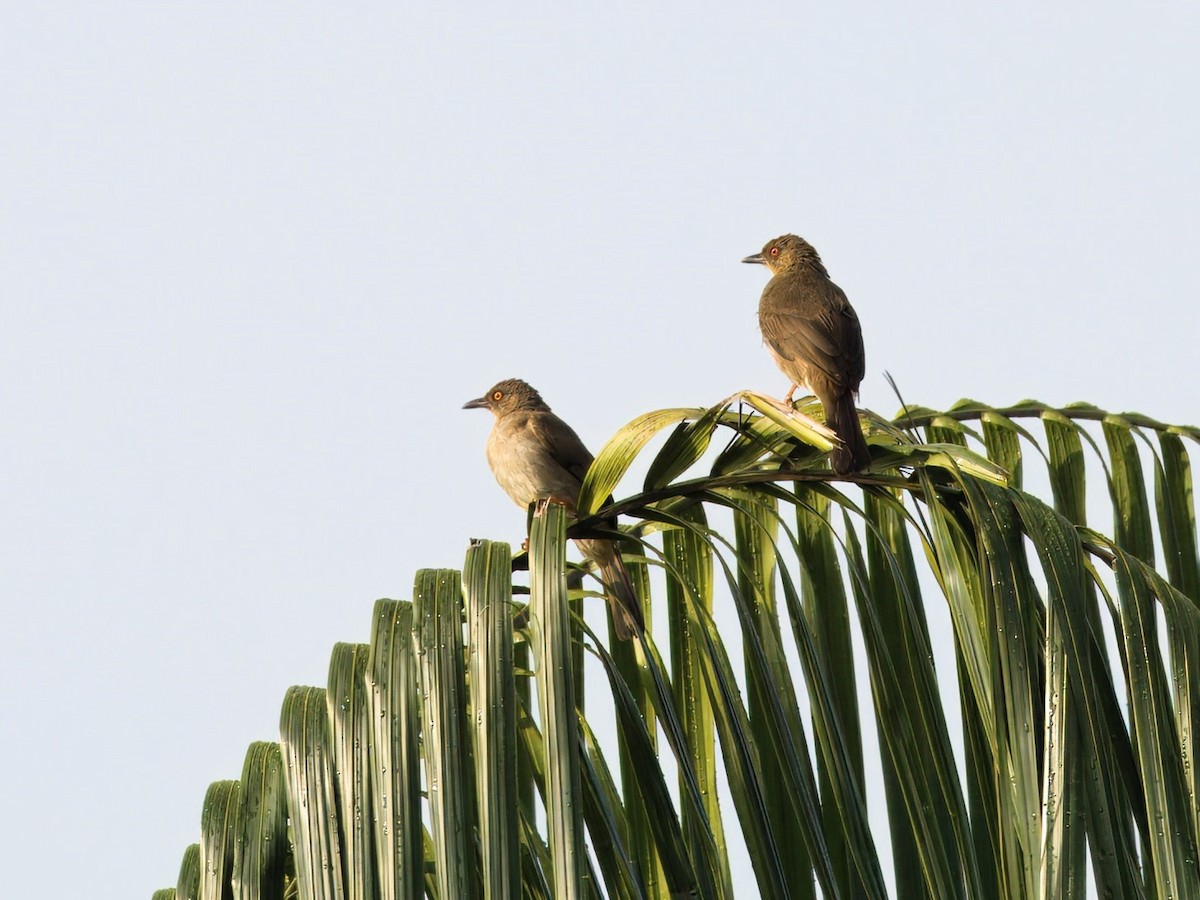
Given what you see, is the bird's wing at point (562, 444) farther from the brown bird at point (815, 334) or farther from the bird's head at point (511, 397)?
the brown bird at point (815, 334)

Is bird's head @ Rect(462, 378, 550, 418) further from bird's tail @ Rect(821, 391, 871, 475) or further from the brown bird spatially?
bird's tail @ Rect(821, 391, 871, 475)

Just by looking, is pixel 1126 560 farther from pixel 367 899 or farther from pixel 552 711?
pixel 367 899

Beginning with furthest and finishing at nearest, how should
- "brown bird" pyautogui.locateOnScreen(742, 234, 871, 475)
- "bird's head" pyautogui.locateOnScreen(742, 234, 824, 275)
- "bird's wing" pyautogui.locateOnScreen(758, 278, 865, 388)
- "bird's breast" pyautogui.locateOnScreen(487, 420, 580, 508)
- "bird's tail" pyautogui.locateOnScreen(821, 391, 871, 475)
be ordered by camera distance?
Answer: "bird's head" pyautogui.locateOnScreen(742, 234, 824, 275), "bird's breast" pyautogui.locateOnScreen(487, 420, 580, 508), "bird's wing" pyautogui.locateOnScreen(758, 278, 865, 388), "brown bird" pyautogui.locateOnScreen(742, 234, 871, 475), "bird's tail" pyautogui.locateOnScreen(821, 391, 871, 475)

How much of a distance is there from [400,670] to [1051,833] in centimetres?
131

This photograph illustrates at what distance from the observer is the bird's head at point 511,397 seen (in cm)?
684

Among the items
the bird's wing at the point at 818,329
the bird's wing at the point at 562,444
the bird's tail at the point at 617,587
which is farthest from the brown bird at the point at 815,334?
the bird's wing at the point at 562,444

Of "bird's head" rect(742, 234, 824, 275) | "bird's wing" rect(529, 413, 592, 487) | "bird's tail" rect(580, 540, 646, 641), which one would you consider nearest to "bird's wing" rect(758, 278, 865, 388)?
Result: "bird's head" rect(742, 234, 824, 275)

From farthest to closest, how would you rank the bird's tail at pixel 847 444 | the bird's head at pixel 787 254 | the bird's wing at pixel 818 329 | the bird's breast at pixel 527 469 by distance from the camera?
the bird's head at pixel 787 254
the bird's breast at pixel 527 469
the bird's wing at pixel 818 329
the bird's tail at pixel 847 444

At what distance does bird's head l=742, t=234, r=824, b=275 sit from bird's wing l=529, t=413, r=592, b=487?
4.54 feet

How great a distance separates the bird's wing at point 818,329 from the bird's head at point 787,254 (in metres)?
0.62

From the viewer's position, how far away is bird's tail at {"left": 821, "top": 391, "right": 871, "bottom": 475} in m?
3.74

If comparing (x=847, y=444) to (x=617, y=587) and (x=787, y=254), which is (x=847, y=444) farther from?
(x=787, y=254)

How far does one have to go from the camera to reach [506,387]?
6.96 meters

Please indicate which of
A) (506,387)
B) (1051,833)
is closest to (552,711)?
(1051,833)
